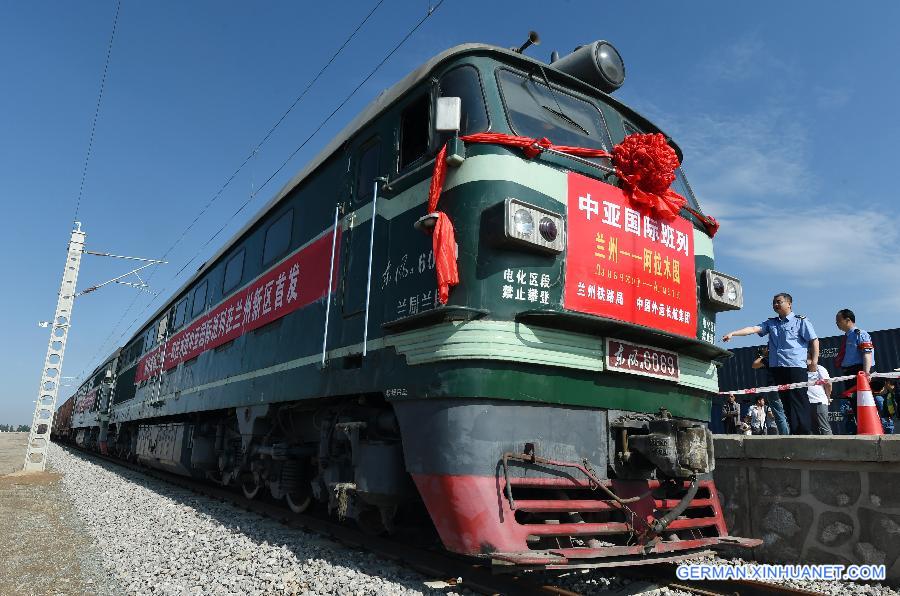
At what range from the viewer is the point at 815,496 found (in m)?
4.50

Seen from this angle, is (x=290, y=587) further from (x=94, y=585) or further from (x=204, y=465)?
(x=204, y=465)

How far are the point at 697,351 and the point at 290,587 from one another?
130 inches

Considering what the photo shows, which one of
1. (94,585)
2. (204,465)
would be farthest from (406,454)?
(204,465)

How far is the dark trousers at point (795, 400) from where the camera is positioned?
6.15m

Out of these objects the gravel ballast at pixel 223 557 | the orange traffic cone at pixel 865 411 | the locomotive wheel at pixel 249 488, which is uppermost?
the orange traffic cone at pixel 865 411

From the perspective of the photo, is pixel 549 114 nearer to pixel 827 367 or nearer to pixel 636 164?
pixel 636 164

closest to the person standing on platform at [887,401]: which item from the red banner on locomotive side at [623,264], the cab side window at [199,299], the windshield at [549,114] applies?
the red banner on locomotive side at [623,264]

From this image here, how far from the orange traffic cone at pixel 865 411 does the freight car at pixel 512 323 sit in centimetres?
160

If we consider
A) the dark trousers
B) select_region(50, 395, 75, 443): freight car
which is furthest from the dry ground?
select_region(50, 395, 75, 443): freight car

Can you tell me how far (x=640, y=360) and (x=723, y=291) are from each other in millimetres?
1313

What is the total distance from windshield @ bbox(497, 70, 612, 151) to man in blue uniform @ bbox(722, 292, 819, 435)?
9.06ft

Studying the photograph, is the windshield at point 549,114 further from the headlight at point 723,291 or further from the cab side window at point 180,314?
the cab side window at point 180,314

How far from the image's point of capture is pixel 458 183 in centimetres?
404

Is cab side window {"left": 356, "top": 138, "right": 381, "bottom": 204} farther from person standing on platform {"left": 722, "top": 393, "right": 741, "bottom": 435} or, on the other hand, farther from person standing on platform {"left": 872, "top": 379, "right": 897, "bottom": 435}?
person standing on platform {"left": 722, "top": 393, "right": 741, "bottom": 435}
